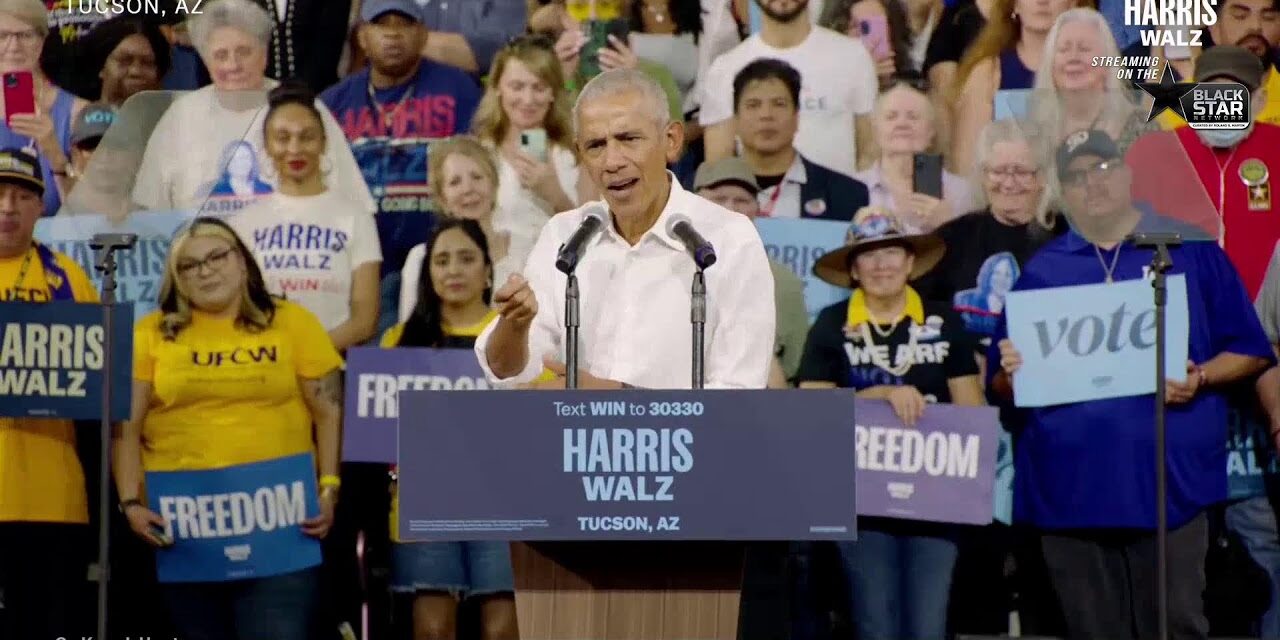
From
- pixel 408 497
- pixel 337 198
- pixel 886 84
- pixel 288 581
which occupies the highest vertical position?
pixel 886 84

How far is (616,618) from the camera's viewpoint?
3.38 metres

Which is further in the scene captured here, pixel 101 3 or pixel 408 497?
pixel 101 3

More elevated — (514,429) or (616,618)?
(514,429)

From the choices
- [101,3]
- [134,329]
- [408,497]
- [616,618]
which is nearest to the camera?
[408,497]

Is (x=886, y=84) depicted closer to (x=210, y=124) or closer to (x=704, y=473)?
(x=210, y=124)

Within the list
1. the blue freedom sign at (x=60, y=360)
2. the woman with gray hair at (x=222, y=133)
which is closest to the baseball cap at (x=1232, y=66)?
the woman with gray hair at (x=222, y=133)

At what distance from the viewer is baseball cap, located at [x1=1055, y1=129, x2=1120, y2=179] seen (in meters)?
6.67

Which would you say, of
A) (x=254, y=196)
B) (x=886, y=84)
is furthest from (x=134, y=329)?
(x=886, y=84)

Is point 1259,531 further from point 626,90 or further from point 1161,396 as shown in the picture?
point 626,90

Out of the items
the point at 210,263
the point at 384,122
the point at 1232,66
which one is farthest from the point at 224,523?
the point at 1232,66

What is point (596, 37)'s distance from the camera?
6914 millimetres

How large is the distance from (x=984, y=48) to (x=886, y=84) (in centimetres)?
39

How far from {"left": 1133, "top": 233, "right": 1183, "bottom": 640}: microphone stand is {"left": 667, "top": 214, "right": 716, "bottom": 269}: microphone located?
2.93m

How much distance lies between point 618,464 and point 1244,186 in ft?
14.1
